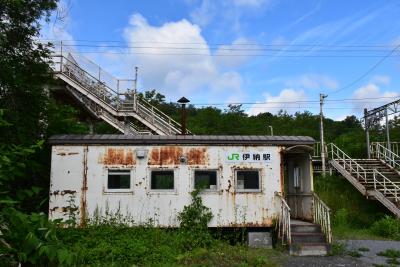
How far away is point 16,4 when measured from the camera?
12.7 m

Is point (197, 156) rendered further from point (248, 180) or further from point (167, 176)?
point (248, 180)

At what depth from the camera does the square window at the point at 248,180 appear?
1330cm

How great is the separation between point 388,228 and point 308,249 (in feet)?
23.9

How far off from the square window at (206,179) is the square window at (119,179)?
6.74ft

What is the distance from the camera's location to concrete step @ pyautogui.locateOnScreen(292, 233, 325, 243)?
12259 mm

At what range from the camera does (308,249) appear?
468 inches

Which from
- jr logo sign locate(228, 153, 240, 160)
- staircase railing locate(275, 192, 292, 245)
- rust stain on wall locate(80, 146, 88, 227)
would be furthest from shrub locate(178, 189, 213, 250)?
rust stain on wall locate(80, 146, 88, 227)

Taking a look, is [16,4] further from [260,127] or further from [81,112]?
[260,127]

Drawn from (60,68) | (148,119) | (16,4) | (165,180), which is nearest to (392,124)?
(148,119)

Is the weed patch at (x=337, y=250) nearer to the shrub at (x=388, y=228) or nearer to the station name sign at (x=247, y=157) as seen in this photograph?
the station name sign at (x=247, y=157)

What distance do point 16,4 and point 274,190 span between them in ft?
30.9

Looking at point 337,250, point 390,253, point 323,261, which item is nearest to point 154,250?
point 323,261

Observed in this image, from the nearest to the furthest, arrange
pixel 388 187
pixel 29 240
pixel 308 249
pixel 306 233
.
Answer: pixel 29 240 < pixel 308 249 < pixel 306 233 < pixel 388 187

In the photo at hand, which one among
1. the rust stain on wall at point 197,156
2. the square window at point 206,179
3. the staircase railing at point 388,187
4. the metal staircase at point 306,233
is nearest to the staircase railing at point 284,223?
the metal staircase at point 306,233
